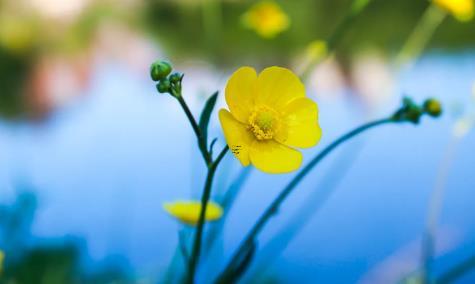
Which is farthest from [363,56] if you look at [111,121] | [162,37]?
[111,121]

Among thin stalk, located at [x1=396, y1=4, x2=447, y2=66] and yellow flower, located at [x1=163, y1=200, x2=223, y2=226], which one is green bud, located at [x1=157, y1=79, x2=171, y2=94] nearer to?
yellow flower, located at [x1=163, y1=200, x2=223, y2=226]

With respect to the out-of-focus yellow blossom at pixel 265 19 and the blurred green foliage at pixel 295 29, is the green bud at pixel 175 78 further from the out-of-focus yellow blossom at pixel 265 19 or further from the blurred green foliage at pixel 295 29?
the blurred green foliage at pixel 295 29

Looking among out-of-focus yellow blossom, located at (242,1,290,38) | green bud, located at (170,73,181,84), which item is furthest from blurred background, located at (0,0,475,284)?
green bud, located at (170,73,181,84)

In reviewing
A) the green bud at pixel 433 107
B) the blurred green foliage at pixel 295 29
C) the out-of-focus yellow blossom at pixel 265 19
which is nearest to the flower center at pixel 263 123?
the green bud at pixel 433 107

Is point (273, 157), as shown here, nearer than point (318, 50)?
Yes

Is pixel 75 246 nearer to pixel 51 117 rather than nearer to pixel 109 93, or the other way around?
pixel 51 117

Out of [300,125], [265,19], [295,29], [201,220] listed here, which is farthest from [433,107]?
[295,29]

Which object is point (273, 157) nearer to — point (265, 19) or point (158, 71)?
point (158, 71)

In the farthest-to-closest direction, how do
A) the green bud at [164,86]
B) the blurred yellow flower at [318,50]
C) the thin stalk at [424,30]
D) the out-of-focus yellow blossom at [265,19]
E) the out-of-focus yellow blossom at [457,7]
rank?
the thin stalk at [424,30]
the out-of-focus yellow blossom at [265,19]
the out-of-focus yellow blossom at [457,7]
the blurred yellow flower at [318,50]
the green bud at [164,86]
